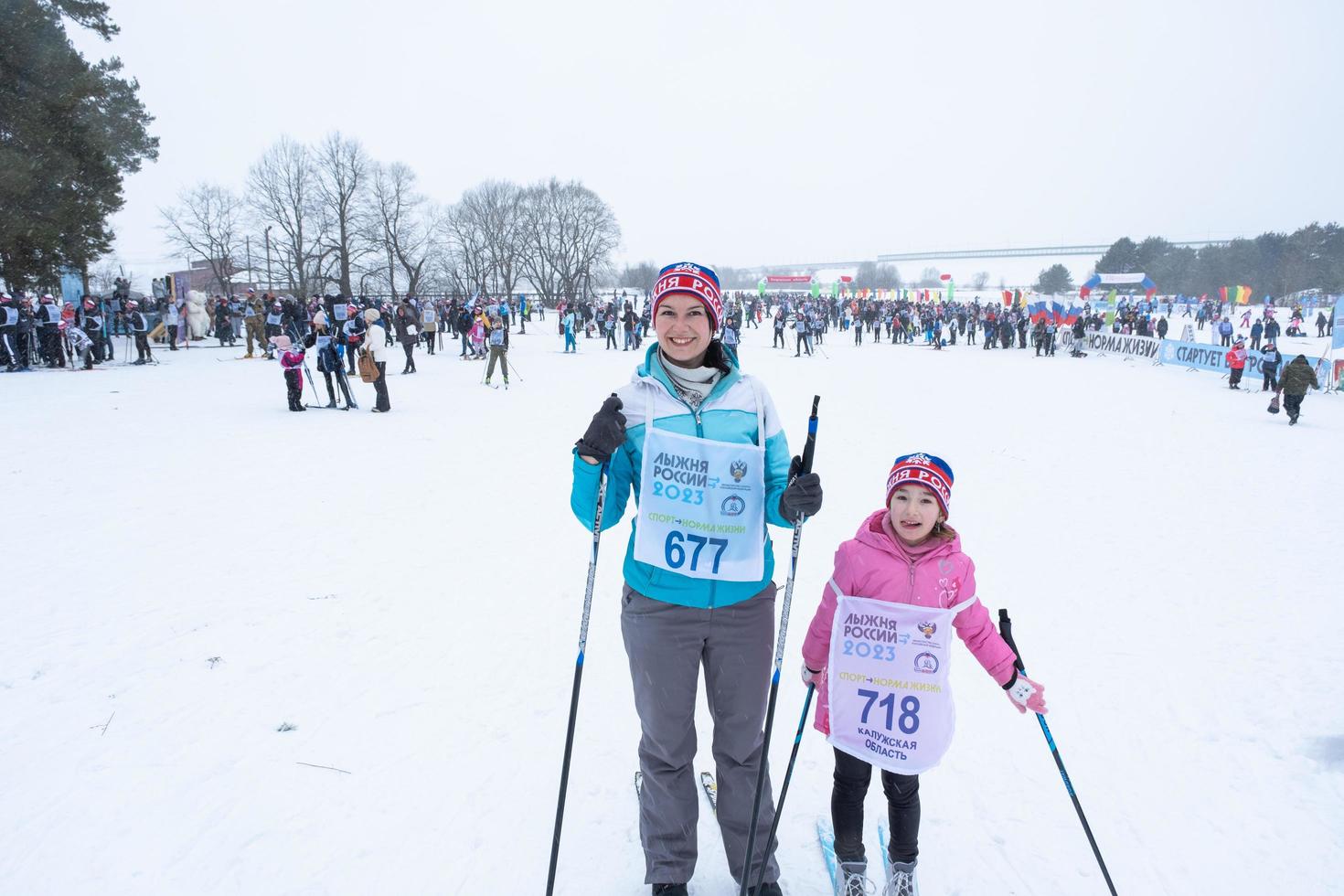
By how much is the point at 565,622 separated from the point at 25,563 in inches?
178

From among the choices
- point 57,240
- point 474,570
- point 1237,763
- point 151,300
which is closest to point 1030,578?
point 1237,763

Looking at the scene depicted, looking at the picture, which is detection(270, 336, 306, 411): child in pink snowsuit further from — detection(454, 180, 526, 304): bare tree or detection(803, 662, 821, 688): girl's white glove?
detection(454, 180, 526, 304): bare tree

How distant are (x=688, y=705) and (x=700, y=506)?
0.70 m

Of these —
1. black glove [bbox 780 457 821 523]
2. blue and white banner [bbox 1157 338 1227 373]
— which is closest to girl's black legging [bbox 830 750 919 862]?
black glove [bbox 780 457 821 523]

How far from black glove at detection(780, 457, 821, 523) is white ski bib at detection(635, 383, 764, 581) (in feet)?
0.41

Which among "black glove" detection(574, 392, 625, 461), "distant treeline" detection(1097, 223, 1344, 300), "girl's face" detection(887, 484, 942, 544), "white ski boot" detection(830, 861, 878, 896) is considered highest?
"distant treeline" detection(1097, 223, 1344, 300)

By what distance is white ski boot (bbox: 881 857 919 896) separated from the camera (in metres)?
2.52

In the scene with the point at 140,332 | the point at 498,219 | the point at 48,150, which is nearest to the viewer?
the point at 48,150

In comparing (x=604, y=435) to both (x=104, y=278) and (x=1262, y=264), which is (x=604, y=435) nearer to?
(x=104, y=278)

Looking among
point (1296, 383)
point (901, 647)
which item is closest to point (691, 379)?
point (901, 647)

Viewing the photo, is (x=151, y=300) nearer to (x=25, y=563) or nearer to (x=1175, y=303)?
(x=25, y=563)

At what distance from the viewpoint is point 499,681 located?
4125 mm

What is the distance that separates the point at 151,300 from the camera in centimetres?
3028

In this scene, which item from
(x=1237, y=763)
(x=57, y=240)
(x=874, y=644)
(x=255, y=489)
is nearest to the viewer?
(x=874, y=644)
